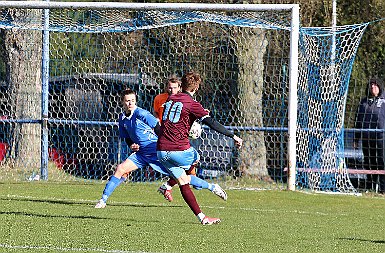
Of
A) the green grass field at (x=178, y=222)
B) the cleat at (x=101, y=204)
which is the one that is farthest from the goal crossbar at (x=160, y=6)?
the cleat at (x=101, y=204)

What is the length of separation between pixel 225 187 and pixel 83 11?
12.8 ft

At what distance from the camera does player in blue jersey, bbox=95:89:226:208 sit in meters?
11.9

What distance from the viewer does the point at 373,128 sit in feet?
56.6

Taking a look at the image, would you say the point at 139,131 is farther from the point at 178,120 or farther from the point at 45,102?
the point at 45,102

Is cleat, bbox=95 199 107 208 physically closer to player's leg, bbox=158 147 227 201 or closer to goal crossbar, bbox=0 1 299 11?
player's leg, bbox=158 147 227 201

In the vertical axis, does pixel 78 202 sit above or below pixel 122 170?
below

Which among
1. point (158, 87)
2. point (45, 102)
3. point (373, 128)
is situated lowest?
point (373, 128)

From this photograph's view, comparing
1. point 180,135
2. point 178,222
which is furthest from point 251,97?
point 180,135

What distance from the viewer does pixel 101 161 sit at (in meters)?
16.7

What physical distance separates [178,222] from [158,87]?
22.3 ft

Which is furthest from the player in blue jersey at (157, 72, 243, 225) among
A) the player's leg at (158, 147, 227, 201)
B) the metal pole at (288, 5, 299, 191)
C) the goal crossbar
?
the goal crossbar

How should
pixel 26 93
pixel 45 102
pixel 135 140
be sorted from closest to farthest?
pixel 135 140
pixel 45 102
pixel 26 93

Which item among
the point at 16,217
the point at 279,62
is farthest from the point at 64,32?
the point at 16,217

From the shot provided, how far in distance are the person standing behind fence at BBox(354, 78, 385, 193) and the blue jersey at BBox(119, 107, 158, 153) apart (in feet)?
17.8
